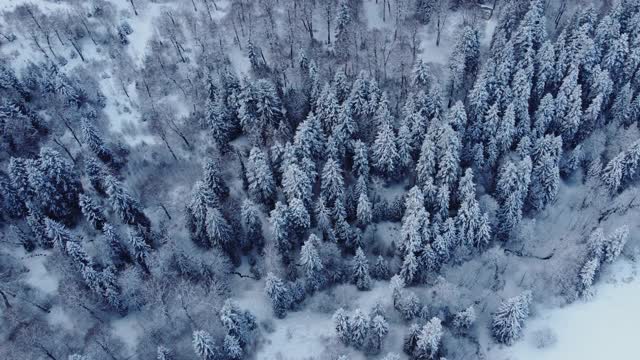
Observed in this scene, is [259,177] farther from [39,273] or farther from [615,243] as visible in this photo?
[615,243]

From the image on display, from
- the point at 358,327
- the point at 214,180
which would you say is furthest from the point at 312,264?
the point at 214,180

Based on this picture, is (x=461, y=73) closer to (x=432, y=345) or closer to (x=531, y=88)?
(x=531, y=88)

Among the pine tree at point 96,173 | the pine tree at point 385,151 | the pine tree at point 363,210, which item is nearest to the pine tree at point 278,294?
the pine tree at point 363,210

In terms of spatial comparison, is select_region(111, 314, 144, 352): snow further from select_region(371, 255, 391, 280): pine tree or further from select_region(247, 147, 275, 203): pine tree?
select_region(371, 255, 391, 280): pine tree

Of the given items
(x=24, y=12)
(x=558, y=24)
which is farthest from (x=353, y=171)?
(x=24, y=12)

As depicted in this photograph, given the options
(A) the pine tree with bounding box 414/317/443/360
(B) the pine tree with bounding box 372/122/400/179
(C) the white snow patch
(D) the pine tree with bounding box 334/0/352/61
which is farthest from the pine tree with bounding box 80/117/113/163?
(A) the pine tree with bounding box 414/317/443/360

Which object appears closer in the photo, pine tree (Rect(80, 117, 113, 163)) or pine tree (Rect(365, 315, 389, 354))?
pine tree (Rect(365, 315, 389, 354))

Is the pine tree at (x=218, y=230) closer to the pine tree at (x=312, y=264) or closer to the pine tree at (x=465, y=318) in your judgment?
the pine tree at (x=312, y=264)
